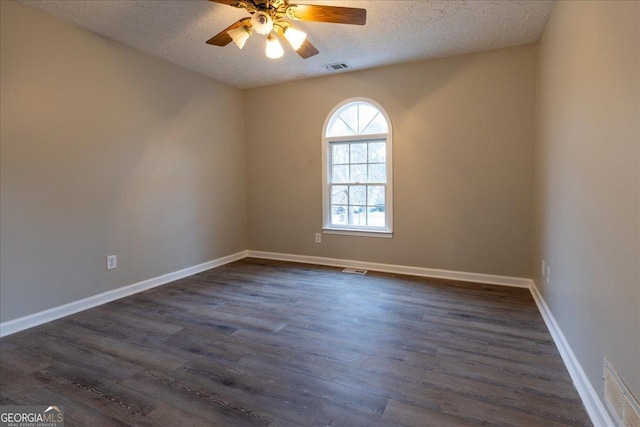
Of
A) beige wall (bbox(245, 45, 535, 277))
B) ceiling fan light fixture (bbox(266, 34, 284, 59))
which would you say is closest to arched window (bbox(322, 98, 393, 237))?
beige wall (bbox(245, 45, 535, 277))

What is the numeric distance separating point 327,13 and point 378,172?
228 cm

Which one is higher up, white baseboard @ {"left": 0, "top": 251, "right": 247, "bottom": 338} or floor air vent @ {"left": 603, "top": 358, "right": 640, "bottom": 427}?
floor air vent @ {"left": 603, "top": 358, "right": 640, "bottom": 427}

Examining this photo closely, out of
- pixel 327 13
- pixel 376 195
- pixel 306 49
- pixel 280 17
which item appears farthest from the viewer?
pixel 376 195

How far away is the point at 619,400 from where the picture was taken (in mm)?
1344

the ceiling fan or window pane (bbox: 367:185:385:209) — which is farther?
window pane (bbox: 367:185:385:209)

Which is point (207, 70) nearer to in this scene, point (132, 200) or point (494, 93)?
point (132, 200)

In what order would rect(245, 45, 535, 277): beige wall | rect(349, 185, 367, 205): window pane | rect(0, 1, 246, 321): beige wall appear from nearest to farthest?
rect(0, 1, 246, 321): beige wall → rect(245, 45, 535, 277): beige wall → rect(349, 185, 367, 205): window pane

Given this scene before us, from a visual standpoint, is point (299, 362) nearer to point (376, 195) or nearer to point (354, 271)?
point (354, 271)

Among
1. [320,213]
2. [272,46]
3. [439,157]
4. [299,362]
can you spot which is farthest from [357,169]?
Answer: [299,362]

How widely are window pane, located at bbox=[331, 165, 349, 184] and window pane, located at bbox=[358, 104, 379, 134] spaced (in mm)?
515

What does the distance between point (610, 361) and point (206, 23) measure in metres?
3.49

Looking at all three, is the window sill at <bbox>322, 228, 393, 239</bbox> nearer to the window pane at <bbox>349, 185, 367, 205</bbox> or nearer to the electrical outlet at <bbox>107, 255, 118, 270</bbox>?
the window pane at <bbox>349, 185, 367, 205</bbox>

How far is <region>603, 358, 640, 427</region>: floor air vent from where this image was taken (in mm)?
1237

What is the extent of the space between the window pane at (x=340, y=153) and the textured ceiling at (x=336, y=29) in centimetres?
99
